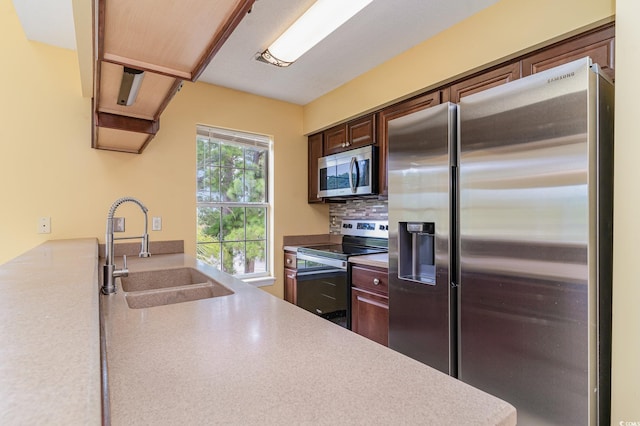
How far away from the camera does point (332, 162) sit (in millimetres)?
3029

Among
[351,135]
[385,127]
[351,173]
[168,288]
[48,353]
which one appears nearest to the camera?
[48,353]

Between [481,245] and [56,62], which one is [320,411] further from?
[56,62]

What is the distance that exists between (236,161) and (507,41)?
90.8 inches

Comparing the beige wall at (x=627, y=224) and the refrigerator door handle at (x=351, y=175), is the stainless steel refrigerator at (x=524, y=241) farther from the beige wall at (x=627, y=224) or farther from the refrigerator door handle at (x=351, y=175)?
the refrigerator door handle at (x=351, y=175)

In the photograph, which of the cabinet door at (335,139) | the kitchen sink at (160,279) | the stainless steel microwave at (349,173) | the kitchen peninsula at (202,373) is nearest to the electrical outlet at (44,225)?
the kitchen sink at (160,279)

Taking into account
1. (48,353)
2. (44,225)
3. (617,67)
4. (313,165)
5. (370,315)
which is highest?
(617,67)

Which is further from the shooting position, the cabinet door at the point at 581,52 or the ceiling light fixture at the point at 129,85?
the cabinet door at the point at 581,52

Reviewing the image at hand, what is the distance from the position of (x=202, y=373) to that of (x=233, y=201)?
253cm

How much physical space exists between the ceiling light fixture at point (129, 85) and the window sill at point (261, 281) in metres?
1.94

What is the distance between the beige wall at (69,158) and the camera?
2.09 metres

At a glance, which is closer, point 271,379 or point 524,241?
point 271,379

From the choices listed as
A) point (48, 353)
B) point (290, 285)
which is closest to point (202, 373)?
point (48, 353)

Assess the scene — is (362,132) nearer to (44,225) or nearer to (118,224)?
(118,224)

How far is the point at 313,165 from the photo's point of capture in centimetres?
339
